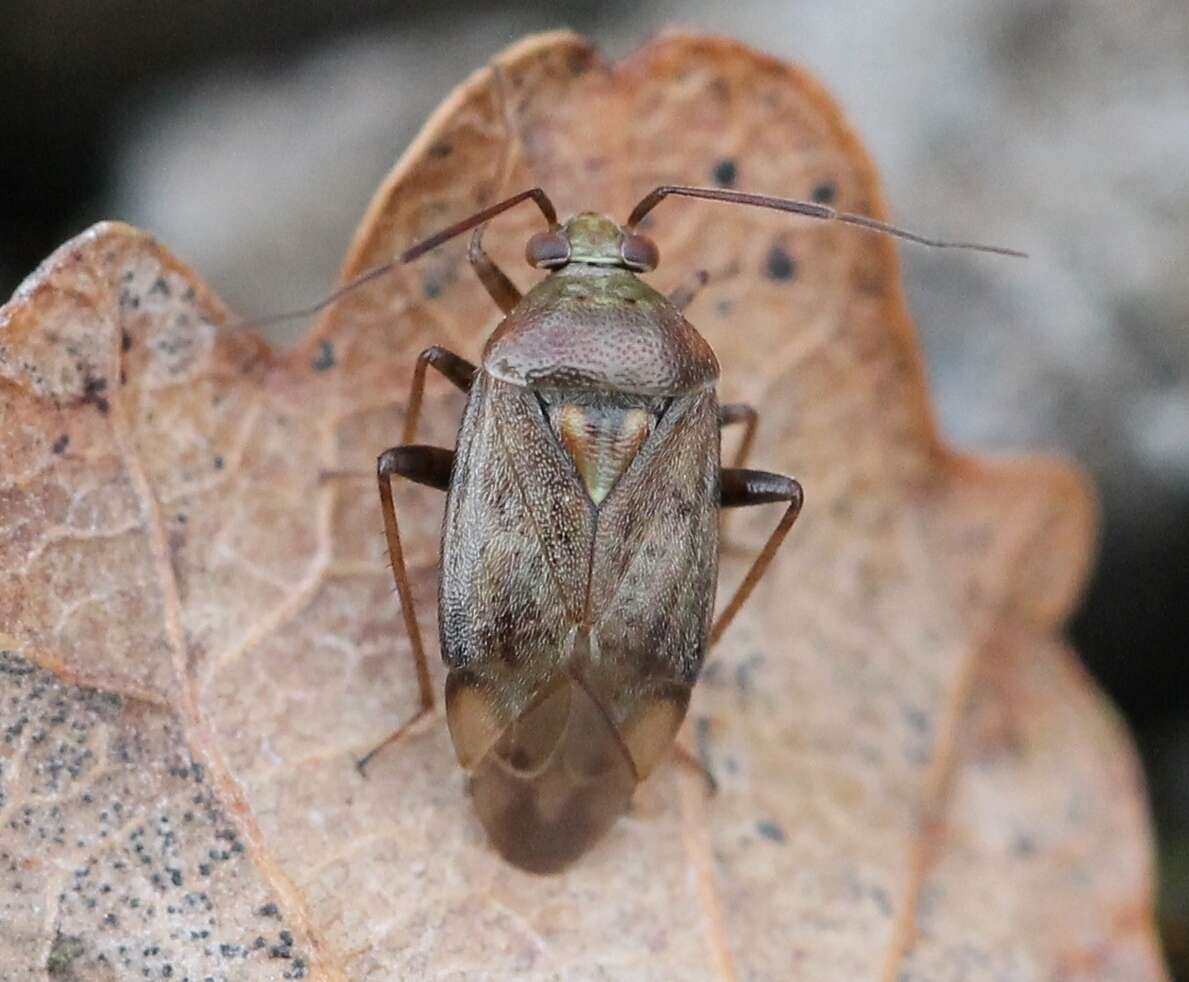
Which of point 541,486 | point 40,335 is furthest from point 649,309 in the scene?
point 40,335

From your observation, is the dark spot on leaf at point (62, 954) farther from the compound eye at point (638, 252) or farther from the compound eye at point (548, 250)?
the compound eye at point (638, 252)

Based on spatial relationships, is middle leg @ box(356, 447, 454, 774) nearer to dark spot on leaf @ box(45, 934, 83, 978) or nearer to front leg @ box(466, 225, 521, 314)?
front leg @ box(466, 225, 521, 314)

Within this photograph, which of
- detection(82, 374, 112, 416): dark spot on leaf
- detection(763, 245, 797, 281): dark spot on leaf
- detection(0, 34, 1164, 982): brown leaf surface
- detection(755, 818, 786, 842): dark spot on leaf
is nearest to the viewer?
detection(0, 34, 1164, 982): brown leaf surface

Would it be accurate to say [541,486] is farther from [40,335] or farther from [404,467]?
[40,335]

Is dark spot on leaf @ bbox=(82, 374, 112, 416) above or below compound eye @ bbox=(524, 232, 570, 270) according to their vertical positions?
above

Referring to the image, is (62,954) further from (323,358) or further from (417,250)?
(417,250)

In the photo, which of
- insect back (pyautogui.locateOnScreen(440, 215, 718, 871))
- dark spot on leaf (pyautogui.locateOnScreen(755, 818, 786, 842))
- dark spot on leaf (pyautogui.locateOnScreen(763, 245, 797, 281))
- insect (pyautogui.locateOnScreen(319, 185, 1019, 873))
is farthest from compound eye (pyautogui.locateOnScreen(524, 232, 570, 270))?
dark spot on leaf (pyautogui.locateOnScreen(755, 818, 786, 842))
